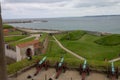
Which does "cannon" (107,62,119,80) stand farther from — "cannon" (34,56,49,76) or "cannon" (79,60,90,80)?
"cannon" (34,56,49,76)

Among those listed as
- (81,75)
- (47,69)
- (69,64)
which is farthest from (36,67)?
(81,75)

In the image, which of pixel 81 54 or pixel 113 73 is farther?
pixel 81 54

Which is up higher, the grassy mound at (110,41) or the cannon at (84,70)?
the cannon at (84,70)

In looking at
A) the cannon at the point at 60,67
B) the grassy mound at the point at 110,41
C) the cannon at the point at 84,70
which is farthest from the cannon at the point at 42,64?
the grassy mound at the point at 110,41

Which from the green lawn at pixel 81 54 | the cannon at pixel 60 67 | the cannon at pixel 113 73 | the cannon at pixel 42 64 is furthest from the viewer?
the cannon at pixel 42 64

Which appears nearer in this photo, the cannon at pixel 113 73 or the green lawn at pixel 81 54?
the cannon at pixel 113 73

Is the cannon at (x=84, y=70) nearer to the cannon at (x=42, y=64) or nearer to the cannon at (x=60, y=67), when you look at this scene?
the cannon at (x=60, y=67)

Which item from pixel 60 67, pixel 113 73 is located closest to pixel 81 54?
pixel 60 67

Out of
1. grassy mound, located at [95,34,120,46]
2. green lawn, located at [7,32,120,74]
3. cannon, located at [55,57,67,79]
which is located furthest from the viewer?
grassy mound, located at [95,34,120,46]

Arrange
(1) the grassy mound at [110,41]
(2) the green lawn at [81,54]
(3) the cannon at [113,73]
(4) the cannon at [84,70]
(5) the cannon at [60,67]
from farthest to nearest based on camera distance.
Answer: (1) the grassy mound at [110,41], (2) the green lawn at [81,54], (5) the cannon at [60,67], (4) the cannon at [84,70], (3) the cannon at [113,73]

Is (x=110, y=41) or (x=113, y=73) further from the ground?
(x=113, y=73)

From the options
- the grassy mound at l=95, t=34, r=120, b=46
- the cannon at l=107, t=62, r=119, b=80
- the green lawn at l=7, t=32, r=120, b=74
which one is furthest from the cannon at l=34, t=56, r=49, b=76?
the grassy mound at l=95, t=34, r=120, b=46

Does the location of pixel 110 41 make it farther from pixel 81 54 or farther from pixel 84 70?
pixel 84 70

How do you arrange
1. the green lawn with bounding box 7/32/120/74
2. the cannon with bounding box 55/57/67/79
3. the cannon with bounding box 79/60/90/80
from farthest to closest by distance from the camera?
the green lawn with bounding box 7/32/120/74 < the cannon with bounding box 55/57/67/79 < the cannon with bounding box 79/60/90/80
